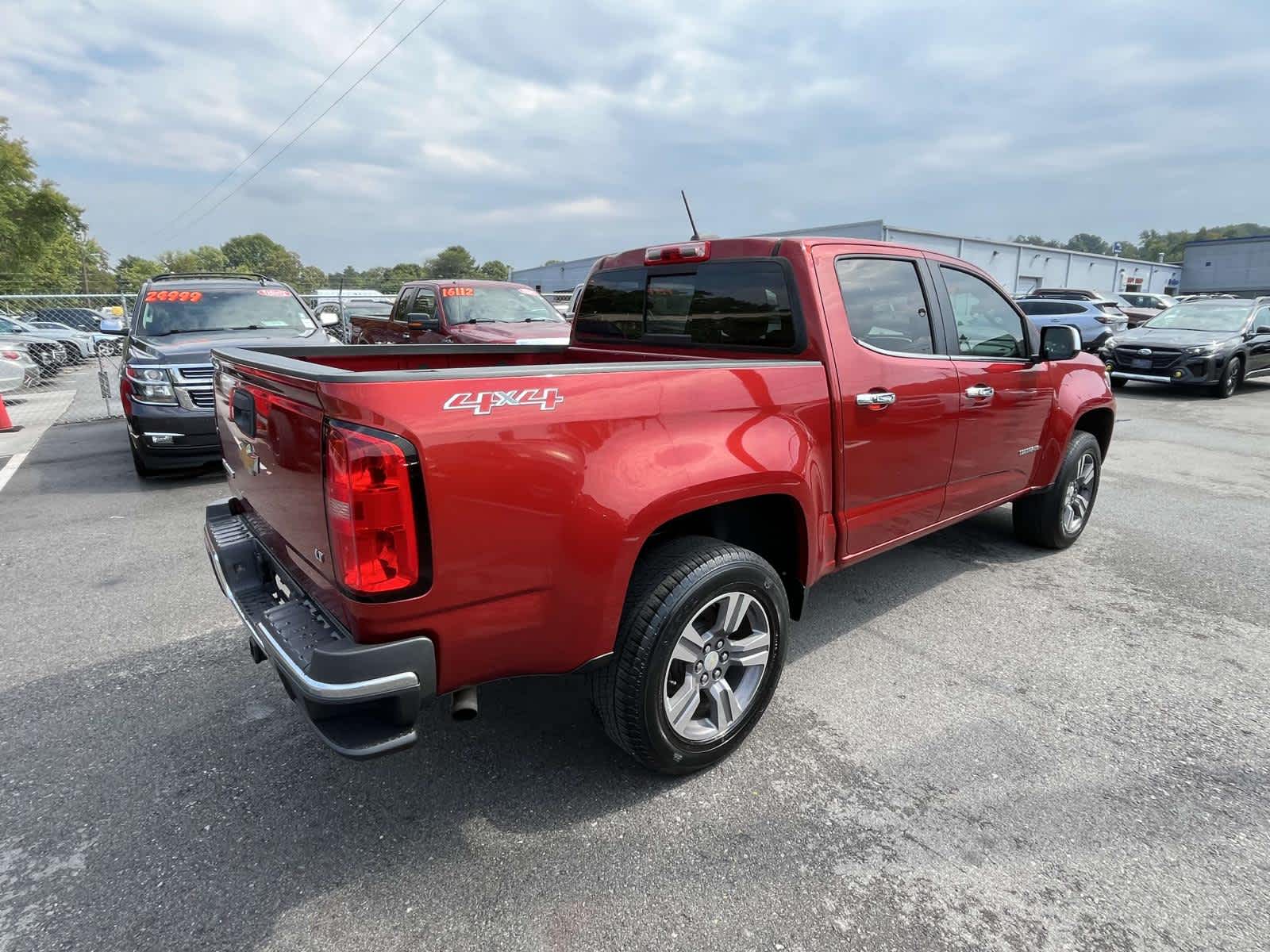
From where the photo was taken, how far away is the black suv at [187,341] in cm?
643

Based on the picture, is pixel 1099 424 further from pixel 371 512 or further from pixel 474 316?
pixel 474 316

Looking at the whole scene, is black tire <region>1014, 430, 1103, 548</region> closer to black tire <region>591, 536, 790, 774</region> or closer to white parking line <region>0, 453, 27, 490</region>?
black tire <region>591, 536, 790, 774</region>

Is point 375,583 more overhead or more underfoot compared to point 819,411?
more underfoot

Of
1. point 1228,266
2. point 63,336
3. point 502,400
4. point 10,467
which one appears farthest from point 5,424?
point 1228,266

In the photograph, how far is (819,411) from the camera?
2877 mm

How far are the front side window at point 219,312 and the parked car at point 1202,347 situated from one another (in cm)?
1331

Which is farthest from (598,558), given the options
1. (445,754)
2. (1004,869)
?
(1004,869)

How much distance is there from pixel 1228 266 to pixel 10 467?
79681 mm

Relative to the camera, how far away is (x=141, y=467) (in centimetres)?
694

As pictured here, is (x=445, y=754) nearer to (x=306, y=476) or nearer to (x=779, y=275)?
(x=306, y=476)

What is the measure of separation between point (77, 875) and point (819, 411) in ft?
9.68

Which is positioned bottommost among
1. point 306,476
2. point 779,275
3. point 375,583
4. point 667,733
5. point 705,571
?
point 667,733

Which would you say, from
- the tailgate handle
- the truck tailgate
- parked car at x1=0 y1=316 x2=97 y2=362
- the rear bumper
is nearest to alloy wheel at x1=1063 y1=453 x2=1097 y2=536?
the rear bumper

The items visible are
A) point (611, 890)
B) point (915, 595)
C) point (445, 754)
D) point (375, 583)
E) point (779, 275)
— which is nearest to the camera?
point (375, 583)
